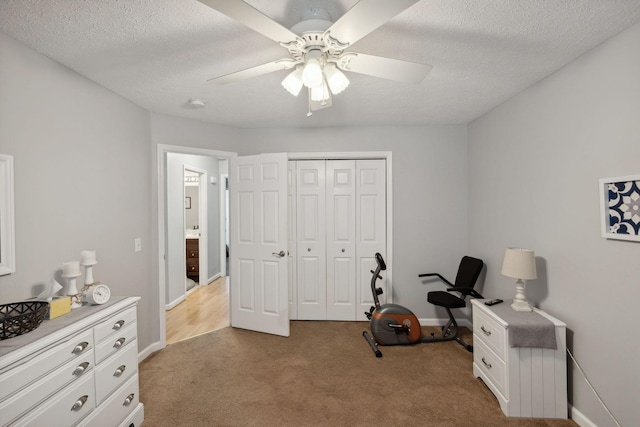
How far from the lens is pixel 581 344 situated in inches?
74.5

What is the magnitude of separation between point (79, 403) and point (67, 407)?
6 cm

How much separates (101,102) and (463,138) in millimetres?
3723

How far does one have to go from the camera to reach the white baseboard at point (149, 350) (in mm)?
2736

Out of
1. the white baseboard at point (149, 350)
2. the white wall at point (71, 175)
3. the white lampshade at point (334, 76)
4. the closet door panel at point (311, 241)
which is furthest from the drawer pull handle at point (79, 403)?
the closet door panel at point (311, 241)

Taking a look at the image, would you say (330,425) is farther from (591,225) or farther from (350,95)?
(350,95)

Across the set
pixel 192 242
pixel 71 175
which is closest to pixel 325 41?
pixel 71 175

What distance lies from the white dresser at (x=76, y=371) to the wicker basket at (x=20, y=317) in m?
0.03

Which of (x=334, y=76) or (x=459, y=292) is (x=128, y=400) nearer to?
(x=334, y=76)

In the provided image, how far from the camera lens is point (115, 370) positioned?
176 centimetres

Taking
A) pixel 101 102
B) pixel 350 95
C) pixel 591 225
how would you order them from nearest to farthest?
1. pixel 591 225
2. pixel 101 102
3. pixel 350 95

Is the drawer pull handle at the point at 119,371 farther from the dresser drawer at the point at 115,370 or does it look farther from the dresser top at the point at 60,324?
the dresser top at the point at 60,324

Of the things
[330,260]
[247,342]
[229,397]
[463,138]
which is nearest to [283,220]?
[330,260]

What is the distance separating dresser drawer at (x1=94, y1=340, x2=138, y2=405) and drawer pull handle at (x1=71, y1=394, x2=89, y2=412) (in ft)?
0.30

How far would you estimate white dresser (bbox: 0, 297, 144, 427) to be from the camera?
122cm
